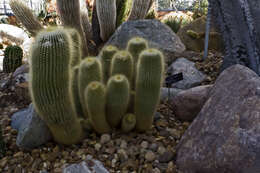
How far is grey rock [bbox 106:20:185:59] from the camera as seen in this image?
428 cm

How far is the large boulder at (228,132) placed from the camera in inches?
57.2

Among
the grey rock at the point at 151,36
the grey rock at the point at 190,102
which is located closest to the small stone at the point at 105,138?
the grey rock at the point at 190,102

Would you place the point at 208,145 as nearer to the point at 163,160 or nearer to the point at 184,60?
the point at 163,160

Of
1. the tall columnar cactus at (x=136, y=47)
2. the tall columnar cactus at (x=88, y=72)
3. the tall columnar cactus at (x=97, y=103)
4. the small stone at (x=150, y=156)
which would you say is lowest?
the small stone at (x=150, y=156)

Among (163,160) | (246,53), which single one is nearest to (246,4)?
(246,53)

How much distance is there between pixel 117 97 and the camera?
79.5 inches

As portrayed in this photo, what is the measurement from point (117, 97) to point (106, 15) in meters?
3.16

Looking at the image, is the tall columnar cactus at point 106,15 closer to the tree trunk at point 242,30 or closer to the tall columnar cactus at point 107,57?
the tree trunk at point 242,30

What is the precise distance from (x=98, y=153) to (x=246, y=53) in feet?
6.52

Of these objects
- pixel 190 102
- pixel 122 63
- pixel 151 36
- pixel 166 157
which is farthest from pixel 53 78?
pixel 151 36

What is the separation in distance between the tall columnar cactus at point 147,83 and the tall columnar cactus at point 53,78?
574 millimetres

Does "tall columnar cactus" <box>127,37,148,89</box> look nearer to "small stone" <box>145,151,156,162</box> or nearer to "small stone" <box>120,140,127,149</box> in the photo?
"small stone" <box>120,140,127,149</box>

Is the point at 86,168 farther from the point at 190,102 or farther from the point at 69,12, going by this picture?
the point at 69,12

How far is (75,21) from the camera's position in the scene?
4234 millimetres
